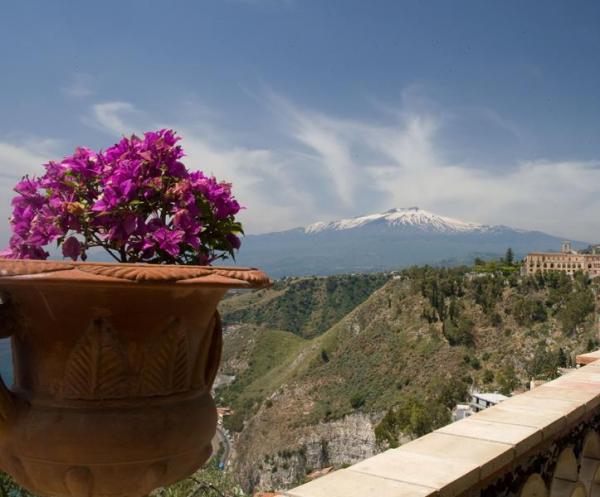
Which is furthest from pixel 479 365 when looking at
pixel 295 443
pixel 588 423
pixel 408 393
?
pixel 588 423

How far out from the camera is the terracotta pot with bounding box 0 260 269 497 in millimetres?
1229

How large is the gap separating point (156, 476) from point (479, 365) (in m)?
45.3

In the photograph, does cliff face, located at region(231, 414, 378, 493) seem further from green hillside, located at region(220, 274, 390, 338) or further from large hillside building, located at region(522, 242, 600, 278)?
green hillside, located at region(220, 274, 390, 338)

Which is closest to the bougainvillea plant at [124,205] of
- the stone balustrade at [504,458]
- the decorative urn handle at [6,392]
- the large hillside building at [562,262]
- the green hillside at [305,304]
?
the decorative urn handle at [6,392]

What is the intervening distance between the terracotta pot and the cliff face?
136 feet

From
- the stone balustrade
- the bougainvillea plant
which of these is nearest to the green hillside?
the stone balustrade

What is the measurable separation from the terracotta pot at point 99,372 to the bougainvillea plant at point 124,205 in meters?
0.14

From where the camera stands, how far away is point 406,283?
5366 cm

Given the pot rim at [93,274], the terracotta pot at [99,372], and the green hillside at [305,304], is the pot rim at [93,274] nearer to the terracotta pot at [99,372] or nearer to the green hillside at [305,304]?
the terracotta pot at [99,372]

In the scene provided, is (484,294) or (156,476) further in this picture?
(484,294)

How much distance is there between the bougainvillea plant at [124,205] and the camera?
4.48 feet

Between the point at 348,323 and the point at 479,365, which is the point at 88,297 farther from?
→ the point at 348,323

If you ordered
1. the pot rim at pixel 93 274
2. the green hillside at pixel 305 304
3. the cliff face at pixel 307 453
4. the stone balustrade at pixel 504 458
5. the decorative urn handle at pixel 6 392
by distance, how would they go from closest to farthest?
the pot rim at pixel 93 274 < the decorative urn handle at pixel 6 392 < the stone balustrade at pixel 504 458 < the cliff face at pixel 307 453 < the green hillside at pixel 305 304

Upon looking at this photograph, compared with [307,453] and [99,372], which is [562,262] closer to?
[307,453]
